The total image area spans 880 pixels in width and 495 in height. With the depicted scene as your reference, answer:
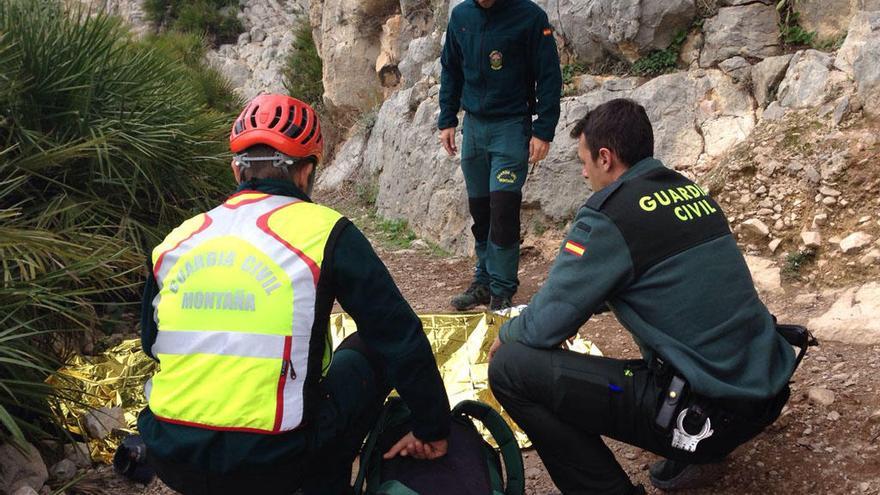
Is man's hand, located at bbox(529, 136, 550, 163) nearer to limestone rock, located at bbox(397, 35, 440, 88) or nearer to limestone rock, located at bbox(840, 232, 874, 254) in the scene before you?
limestone rock, located at bbox(840, 232, 874, 254)

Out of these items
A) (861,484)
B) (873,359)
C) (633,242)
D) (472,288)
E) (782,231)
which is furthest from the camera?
(472,288)

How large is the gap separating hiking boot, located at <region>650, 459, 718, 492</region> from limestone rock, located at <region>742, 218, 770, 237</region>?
6.41 ft

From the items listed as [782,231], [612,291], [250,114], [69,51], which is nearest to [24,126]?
[69,51]

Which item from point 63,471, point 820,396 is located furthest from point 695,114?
point 63,471

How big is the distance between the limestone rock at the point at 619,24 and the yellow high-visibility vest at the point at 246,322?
4415mm

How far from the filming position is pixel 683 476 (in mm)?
2439

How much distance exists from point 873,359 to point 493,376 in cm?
163

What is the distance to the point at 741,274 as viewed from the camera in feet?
6.70

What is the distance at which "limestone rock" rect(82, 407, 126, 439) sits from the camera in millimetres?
3035

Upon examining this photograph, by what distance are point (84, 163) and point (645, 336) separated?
3552 millimetres

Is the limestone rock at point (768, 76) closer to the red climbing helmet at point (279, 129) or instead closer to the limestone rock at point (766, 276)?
the limestone rock at point (766, 276)


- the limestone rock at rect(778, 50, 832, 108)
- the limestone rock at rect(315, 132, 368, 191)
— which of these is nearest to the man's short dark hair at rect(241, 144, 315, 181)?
the limestone rock at rect(778, 50, 832, 108)

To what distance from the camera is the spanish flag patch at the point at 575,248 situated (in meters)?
2.03

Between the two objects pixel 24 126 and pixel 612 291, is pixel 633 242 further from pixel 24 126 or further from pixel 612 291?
pixel 24 126
